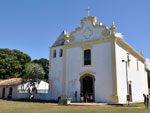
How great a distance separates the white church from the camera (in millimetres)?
21953

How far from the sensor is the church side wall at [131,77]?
72.8ft

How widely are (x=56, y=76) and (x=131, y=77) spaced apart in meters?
10.6

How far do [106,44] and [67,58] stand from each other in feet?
19.6

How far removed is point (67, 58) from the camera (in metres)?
25.9

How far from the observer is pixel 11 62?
41.2 meters

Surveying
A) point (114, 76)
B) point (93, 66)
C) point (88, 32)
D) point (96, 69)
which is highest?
point (88, 32)

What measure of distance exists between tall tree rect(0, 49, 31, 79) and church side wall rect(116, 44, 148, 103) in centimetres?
2559

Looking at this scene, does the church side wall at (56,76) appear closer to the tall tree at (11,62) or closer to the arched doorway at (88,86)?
the arched doorway at (88,86)

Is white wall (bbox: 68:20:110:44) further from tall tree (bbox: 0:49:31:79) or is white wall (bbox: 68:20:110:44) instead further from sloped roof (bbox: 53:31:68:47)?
tall tree (bbox: 0:49:31:79)

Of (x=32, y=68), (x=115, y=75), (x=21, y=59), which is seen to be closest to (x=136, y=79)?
(x=115, y=75)

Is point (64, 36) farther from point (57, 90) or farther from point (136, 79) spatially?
point (136, 79)

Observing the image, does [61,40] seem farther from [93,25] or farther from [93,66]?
[93,66]

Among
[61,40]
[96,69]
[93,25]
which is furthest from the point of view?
[61,40]

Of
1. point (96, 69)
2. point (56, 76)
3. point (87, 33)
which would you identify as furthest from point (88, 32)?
point (56, 76)
